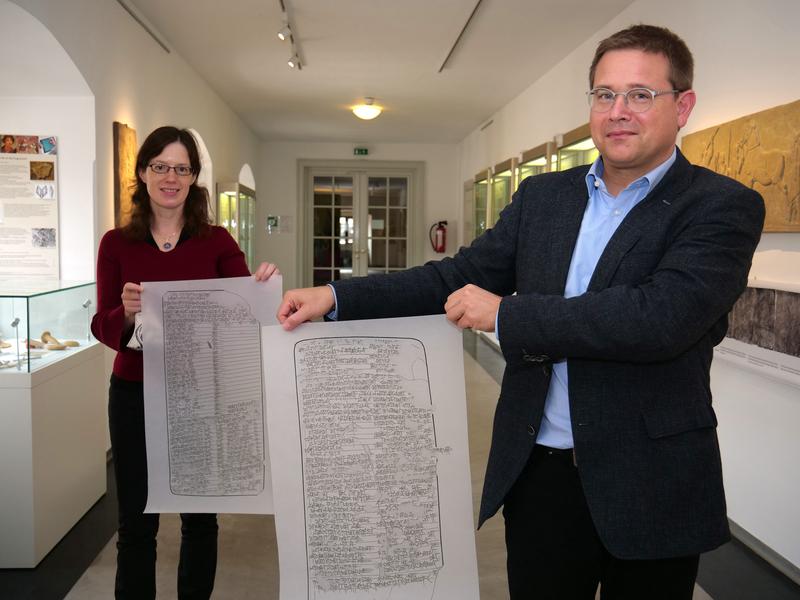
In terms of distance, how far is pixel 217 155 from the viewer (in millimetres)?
8445

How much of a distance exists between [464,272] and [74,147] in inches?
138

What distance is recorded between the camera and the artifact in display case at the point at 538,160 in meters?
6.42

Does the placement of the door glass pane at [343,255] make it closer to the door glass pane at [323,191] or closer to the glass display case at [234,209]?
the door glass pane at [323,191]

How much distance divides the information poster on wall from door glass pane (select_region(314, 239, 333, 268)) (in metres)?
8.86

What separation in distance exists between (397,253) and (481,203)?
10.7 ft

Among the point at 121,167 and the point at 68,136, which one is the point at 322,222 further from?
the point at 68,136

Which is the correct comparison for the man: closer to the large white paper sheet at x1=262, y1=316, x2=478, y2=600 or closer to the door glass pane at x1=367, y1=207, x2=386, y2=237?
the large white paper sheet at x1=262, y1=316, x2=478, y2=600

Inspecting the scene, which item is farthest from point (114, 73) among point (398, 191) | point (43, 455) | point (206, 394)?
point (398, 191)

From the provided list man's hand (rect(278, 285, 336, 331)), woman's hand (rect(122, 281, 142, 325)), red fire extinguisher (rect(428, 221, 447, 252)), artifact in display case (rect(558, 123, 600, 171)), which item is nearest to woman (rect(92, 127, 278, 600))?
woman's hand (rect(122, 281, 142, 325))

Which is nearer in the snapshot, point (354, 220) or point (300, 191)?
point (300, 191)

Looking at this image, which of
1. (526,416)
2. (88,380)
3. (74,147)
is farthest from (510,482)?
(74,147)

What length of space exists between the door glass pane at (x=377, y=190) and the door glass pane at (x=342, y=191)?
37cm

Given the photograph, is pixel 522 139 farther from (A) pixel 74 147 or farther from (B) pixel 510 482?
(B) pixel 510 482

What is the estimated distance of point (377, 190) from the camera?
13.1 meters
